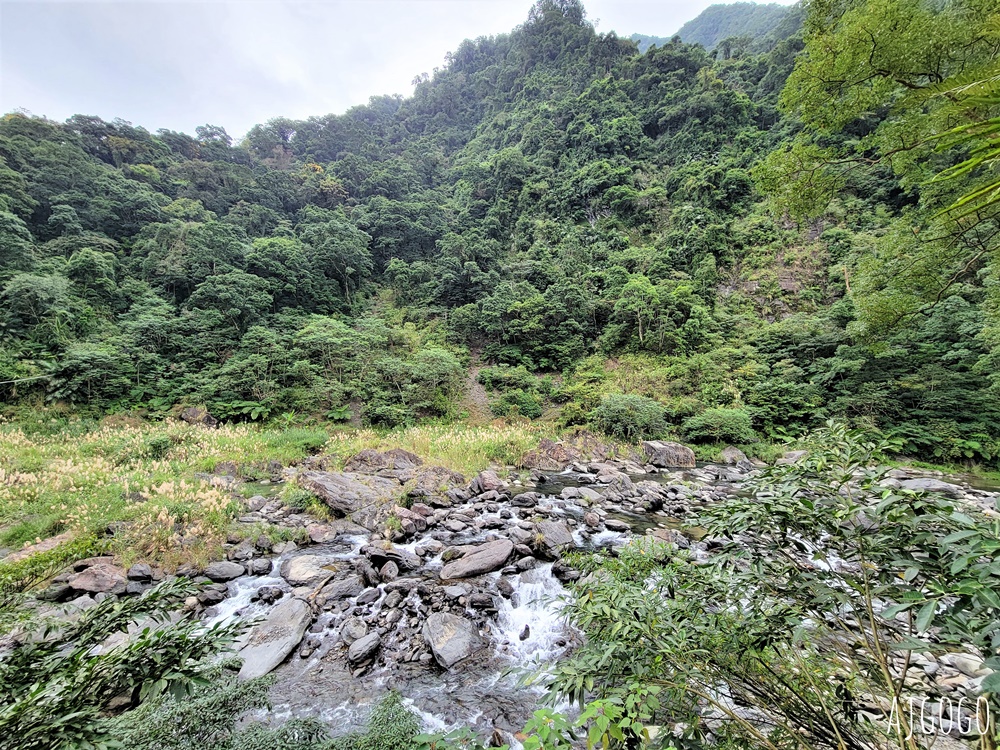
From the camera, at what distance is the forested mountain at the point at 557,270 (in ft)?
38.1

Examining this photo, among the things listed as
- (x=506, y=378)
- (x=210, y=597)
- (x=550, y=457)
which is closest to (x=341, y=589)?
(x=210, y=597)

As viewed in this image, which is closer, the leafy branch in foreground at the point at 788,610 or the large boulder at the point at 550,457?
the leafy branch in foreground at the point at 788,610

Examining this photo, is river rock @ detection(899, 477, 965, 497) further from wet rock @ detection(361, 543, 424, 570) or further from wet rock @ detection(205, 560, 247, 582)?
wet rock @ detection(205, 560, 247, 582)

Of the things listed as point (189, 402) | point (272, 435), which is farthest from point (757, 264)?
point (189, 402)

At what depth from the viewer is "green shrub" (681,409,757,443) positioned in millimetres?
14141

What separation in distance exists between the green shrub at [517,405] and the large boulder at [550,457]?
14.9 feet

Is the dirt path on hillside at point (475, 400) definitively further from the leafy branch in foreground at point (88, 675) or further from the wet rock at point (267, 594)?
the leafy branch in foreground at point (88, 675)

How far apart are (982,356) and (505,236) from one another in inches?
1043

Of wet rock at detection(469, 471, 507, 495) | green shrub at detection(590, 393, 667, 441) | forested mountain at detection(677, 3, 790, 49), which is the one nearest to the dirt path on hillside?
green shrub at detection(590, 393, 667, 441)

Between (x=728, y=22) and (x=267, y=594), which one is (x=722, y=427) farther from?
(x=728, y=22)

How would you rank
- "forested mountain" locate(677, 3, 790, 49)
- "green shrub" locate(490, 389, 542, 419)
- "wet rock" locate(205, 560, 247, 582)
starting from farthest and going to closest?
"forested mountain" locate(677, 3, 790, 49) → "green shrub" locate(490, 389, 542, 419) → "wet rock" locate(205, 560, 247, 582)

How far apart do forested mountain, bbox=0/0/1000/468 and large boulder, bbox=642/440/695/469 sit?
163 centimetres

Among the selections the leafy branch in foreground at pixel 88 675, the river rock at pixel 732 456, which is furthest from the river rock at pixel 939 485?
the leafy branch in foreground at pixel 88 675

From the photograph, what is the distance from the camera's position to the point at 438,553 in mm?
6855
